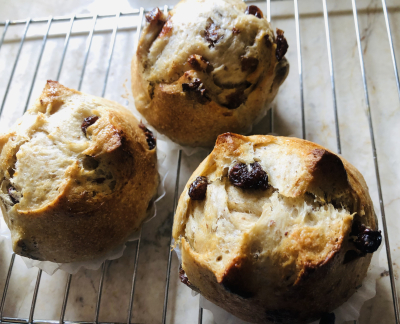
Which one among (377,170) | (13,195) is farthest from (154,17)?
(377,170)

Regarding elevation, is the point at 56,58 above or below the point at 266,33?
above

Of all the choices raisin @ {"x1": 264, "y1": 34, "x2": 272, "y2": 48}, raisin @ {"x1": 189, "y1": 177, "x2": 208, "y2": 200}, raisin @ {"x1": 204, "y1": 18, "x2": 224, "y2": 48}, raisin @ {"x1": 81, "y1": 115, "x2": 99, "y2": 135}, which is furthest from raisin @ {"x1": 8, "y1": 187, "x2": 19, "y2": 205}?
raisin @ {"x1": 264, "y1": 34, "x2": 272, "y2": 48}

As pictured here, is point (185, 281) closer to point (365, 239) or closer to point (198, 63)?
point (365, 239)

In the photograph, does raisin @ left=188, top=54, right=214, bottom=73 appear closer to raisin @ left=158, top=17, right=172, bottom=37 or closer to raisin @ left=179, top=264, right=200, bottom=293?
raisin @ left=158, top=17, right=172, bottom=37

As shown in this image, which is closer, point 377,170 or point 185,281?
point 185,281

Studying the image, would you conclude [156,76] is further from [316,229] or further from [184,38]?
[316,229]

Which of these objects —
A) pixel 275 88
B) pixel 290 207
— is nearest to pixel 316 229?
pixel 290 207
